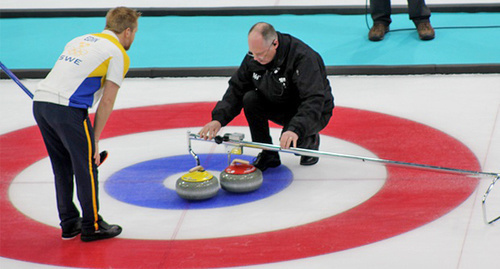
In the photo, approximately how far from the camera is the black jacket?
4.51 meters

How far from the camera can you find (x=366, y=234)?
3.95 metres

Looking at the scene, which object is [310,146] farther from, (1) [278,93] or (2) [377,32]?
(2) [377,32]

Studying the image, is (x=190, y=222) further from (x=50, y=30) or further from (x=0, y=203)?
(x=50, y=30)

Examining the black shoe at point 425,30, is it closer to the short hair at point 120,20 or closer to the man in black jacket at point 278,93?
the man in black jacket at point 278,93

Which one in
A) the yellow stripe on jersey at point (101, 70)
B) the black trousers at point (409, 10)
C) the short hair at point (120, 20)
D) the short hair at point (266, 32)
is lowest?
the black trousers at point (409, 10)

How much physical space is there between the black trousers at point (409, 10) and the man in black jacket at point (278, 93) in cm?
358

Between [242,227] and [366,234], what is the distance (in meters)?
0.66

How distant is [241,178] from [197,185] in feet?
0.91

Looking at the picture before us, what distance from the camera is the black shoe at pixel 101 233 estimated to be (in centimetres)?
396

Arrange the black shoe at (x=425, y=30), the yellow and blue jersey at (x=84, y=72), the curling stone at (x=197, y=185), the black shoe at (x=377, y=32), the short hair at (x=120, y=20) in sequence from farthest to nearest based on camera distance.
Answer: the black shoe at (x=377, y=32) → the black shoe at (x=425, y=30) → the curling stone at (x=197, y=185) → the short hair at (x=120, y=20) → the yellow and blue jersey at (x=84, y=72)

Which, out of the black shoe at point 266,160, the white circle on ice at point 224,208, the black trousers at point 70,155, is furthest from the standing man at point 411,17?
the black trousers at point 70,155

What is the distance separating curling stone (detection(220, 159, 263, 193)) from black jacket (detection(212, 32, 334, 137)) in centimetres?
33

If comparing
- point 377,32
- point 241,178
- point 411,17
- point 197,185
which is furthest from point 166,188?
point 411,17

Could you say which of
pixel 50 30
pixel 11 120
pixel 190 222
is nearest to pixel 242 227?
pixel 190 222
